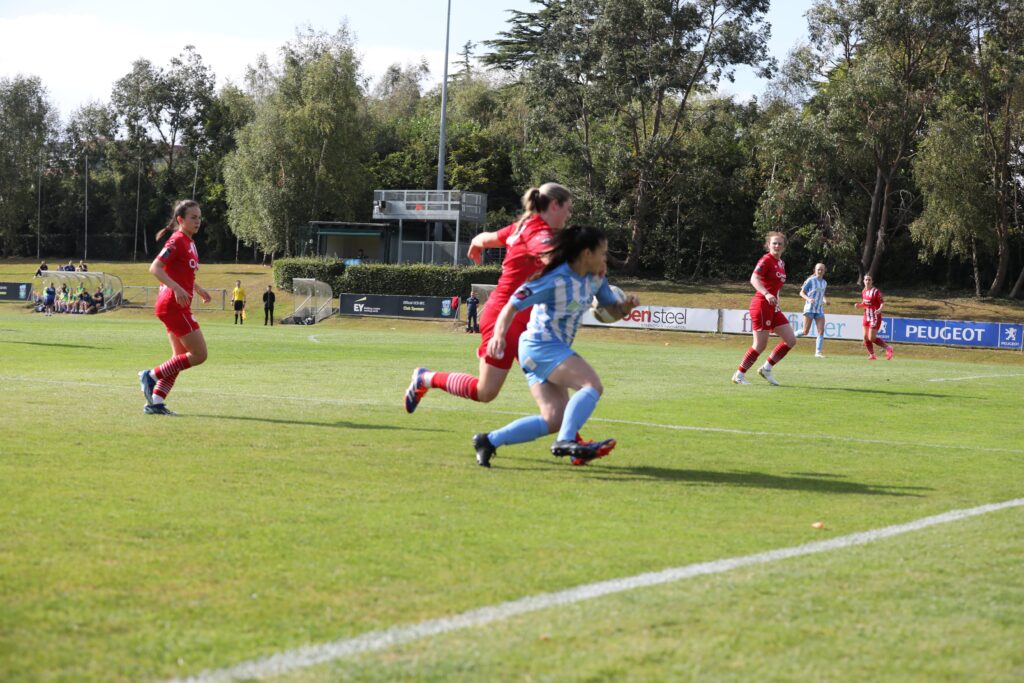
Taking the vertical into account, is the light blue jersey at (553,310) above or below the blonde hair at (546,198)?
below

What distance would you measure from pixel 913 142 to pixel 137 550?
57.6 meters

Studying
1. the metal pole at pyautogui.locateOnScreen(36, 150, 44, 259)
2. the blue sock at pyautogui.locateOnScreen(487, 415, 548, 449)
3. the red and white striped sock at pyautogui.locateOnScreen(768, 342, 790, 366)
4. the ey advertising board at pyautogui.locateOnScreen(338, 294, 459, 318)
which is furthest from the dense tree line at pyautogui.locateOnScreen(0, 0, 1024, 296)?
the blue sock at pyautogui.locateOnScreen(487, 415, 548, 449)

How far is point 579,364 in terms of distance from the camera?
8148 mm

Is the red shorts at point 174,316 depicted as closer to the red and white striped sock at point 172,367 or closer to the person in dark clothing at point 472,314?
the red and white striped sock at point 172,367

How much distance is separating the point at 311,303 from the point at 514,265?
147ft

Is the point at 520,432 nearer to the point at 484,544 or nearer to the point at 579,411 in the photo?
the point at 579,411

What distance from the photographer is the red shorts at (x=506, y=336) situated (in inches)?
342

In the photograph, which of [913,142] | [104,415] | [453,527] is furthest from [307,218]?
[453,527]

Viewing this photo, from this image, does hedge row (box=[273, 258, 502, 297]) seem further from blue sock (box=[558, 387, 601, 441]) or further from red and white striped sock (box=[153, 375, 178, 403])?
blue sock (box=[558, 387, 601, 441])

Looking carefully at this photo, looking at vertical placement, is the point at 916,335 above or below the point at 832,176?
below

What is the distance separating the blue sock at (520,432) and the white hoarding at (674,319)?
37290 mm

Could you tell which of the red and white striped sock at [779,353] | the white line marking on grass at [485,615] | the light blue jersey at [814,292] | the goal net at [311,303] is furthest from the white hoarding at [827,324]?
the white line marking on grass at [485,615]

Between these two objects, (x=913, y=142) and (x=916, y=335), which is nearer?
(x=916, y=335)

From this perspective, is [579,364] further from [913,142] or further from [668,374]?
[913,142]
